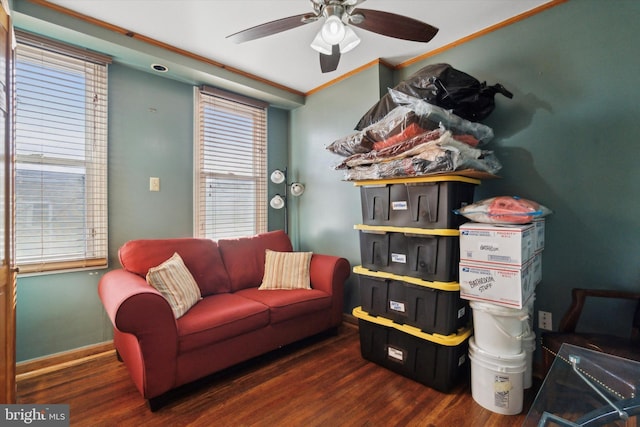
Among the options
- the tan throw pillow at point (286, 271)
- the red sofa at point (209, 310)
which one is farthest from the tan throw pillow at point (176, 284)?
the tan throw pillow at point (286, 271)

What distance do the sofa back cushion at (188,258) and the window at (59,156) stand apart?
345mm

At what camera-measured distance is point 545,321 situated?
6.32ft

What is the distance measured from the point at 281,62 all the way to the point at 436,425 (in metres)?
3.01

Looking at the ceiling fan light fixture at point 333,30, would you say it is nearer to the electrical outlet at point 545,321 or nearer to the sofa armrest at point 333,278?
the sofa armrest at point 333,278

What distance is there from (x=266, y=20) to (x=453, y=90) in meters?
1.43

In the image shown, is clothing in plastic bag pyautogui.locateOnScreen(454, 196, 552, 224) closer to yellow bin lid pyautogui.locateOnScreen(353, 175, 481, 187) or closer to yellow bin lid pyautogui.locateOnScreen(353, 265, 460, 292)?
yellow bin lid pyautogui.locateOnScreen(353, 175, 481, 187)

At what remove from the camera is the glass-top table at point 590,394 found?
2.86ft

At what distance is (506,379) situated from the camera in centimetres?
157

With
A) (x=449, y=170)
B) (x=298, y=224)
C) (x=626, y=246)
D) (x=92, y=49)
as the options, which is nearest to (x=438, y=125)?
(x=449, y=170)

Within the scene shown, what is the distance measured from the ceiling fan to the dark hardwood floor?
215 centimetres

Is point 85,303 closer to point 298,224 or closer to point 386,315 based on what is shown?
point 298,224

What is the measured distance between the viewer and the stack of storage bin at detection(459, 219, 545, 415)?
152 cm

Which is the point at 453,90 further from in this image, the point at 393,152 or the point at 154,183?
the point at 154,183

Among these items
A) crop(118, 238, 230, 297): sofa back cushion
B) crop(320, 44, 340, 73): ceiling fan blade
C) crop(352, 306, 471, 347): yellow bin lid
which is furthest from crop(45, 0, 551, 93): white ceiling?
crop(352, 306, 471, 347): yellow bin lid
